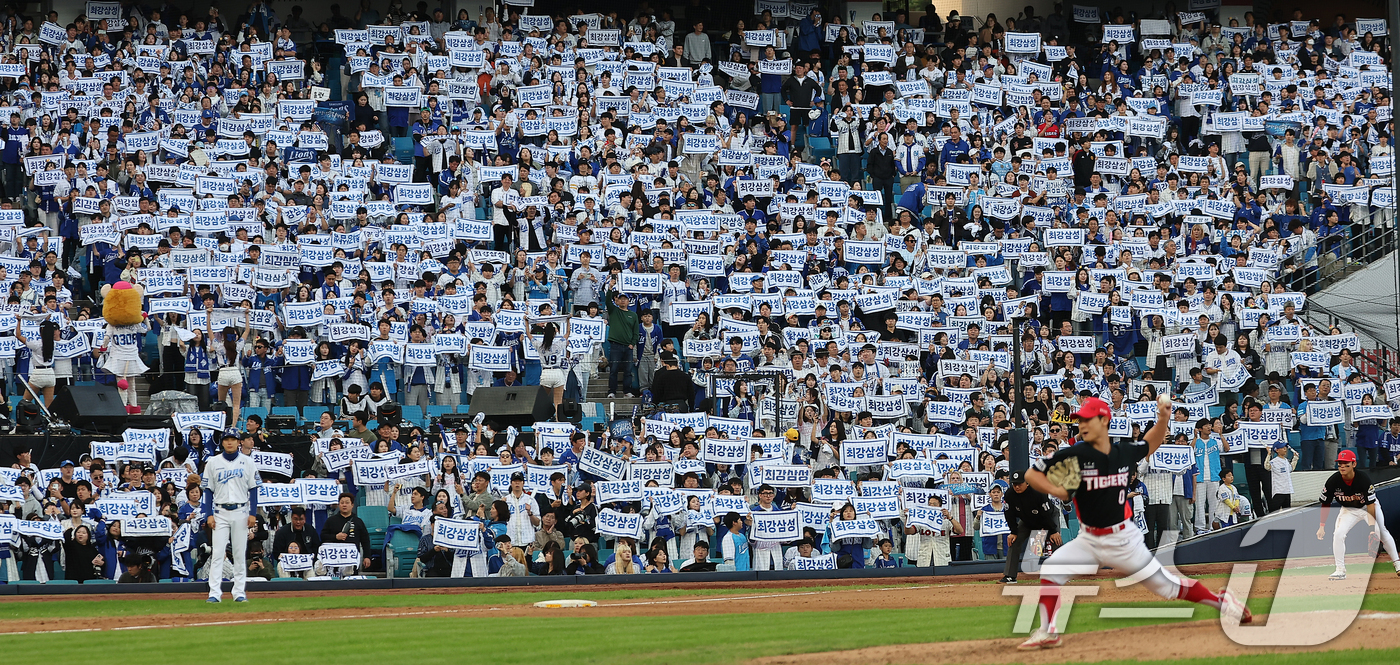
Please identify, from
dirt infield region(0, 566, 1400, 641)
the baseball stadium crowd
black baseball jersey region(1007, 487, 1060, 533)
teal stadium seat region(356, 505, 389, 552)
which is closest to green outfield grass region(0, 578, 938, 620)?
dirt infield region(0, 566, 1400, 641)

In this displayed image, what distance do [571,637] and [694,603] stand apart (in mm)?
3798

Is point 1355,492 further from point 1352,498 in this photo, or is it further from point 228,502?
point 228,502

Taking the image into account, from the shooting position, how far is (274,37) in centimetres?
3391

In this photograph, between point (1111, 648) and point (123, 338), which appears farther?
point (123, 338)

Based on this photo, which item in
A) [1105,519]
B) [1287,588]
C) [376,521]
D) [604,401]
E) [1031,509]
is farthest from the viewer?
[604,401]

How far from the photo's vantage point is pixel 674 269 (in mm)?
25969

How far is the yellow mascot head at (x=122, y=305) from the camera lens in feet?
75.8

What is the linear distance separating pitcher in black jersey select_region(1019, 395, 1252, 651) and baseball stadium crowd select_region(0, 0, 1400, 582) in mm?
8278

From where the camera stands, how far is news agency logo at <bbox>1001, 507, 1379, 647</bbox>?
1155 centimetres

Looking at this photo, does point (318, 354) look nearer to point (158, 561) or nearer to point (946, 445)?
point (158, 561)

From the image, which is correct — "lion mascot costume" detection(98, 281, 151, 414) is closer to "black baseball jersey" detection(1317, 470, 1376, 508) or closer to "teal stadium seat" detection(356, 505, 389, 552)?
"teal stadium seat" detection(356, 505, 389, 552)

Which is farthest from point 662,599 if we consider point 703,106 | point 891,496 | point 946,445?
point 703,106

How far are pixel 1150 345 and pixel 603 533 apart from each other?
10262 millimetres

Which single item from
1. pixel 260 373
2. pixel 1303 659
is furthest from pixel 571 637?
pixel 260 373
